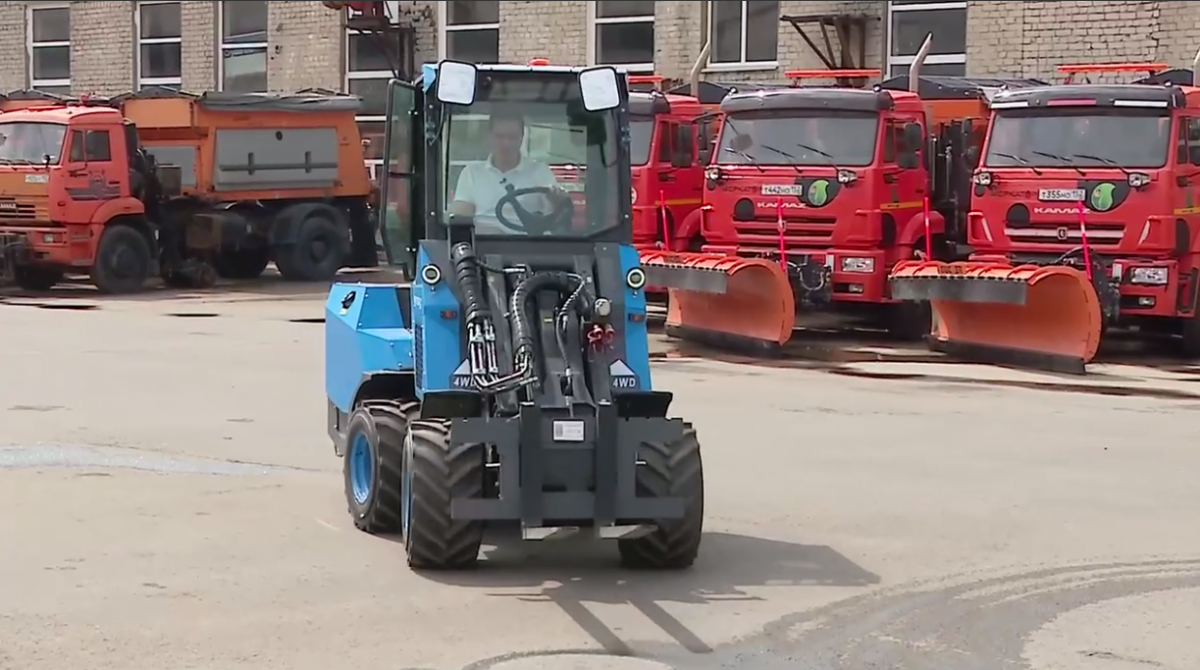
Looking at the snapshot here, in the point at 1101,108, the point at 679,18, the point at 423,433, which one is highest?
the point at 679,18

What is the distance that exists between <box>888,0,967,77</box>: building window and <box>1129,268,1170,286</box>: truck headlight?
481 inches

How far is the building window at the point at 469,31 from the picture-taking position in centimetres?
3425

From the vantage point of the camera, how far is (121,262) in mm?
24531

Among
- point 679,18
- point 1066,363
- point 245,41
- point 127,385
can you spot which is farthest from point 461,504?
point 245,41

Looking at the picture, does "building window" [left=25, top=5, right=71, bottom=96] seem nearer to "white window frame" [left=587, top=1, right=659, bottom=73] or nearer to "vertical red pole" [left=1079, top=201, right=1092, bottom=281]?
"white window frame" [left=587, top=1, right=659, bottom=73]

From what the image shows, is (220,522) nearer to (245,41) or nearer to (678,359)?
(678,359)

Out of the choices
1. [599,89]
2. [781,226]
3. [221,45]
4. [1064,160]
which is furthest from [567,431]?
[221,45]

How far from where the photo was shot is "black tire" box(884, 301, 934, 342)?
18.8 metres

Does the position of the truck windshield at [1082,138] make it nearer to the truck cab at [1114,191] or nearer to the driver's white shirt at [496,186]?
the truck cab at [1114,191]

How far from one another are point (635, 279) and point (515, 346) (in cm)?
73

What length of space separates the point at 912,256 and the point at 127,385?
809cm

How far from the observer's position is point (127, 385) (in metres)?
14.7

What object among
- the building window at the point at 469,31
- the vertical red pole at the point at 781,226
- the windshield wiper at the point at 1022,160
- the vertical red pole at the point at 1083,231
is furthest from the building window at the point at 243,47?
the vertical red pole at the point at 1083,231

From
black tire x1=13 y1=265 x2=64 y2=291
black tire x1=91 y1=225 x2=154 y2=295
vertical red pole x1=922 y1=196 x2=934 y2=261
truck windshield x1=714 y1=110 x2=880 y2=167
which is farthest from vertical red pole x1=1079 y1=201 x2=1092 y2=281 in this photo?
black tire x1=13 y1=265 x2=64 y2=291
